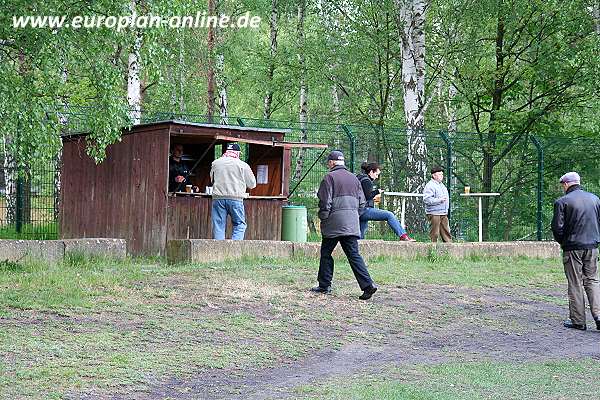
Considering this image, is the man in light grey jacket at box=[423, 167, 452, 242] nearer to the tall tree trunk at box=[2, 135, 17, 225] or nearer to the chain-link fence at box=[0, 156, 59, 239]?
the chain-link fence at box=[0, 156, 59, 239]

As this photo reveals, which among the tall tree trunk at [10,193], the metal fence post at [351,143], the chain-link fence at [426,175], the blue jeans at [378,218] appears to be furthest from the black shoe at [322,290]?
the tall tree trunk at [10,193]

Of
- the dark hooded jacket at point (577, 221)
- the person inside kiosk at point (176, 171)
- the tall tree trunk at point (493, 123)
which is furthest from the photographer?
the tall tree trunk at point (493, 123)

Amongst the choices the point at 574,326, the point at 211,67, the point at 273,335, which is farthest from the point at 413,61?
the point at 273,335

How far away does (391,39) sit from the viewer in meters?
31.1

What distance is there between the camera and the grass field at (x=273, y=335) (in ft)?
28.0

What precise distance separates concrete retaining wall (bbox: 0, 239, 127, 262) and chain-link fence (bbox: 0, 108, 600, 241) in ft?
8.85

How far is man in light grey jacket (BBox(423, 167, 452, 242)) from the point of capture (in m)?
19.8

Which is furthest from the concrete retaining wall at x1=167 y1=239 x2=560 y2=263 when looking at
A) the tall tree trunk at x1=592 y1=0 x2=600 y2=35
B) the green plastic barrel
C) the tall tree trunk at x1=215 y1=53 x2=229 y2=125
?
the tall tree trunk at x1=215 y1=53 x2=229 y2=125

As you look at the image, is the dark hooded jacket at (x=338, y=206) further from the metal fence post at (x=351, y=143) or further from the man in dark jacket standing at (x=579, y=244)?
the metal fence post at (x=351, y=143)

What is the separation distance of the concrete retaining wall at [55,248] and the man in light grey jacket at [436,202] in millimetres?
6333

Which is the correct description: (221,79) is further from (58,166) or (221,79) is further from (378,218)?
(378,218)

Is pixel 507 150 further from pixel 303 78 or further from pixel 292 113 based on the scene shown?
pixel 292 113

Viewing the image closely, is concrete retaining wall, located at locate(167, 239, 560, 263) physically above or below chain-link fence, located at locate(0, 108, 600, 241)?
below

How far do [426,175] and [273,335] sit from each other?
1165 centimetres
